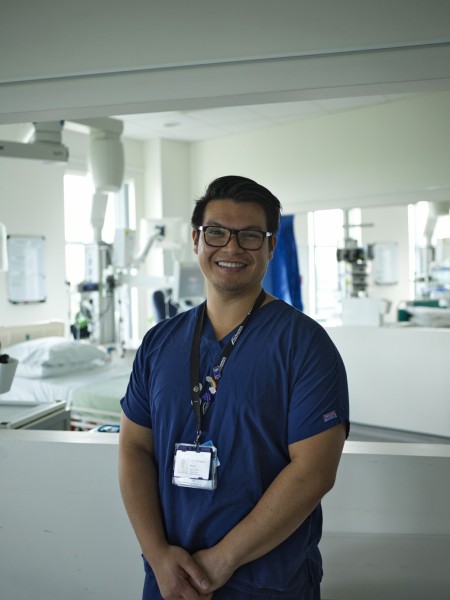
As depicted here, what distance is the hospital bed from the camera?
3.99 metres

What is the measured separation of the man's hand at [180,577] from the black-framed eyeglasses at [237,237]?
685mm

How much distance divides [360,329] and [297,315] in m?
4.26

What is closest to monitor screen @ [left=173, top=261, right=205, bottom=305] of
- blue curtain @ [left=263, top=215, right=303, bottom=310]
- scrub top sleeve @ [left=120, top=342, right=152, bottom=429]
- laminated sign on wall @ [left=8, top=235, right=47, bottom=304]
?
blue curtain @ [left=263, top=215, right=303, bottom=310]

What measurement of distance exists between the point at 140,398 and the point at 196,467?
26cm

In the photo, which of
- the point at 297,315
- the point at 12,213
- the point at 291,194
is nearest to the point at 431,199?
the point at 291,194

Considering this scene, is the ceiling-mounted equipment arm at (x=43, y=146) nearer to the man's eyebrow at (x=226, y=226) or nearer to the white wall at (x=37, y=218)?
the man's eyebrow at (x=226, y=226)

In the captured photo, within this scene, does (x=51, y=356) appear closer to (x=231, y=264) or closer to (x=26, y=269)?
(x=26, y=269)

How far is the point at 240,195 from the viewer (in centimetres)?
135

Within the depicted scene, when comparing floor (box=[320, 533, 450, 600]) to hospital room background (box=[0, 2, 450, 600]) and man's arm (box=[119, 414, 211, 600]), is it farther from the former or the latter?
man's arm (box=[119, 414, 211, 600])

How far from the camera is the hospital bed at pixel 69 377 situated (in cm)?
399

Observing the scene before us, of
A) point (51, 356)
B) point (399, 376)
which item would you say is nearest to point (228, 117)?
point (399, 376)

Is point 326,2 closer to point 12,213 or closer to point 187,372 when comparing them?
point 187,372

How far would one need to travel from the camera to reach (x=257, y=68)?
5.94 ft

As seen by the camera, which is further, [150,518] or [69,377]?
[69,377]
